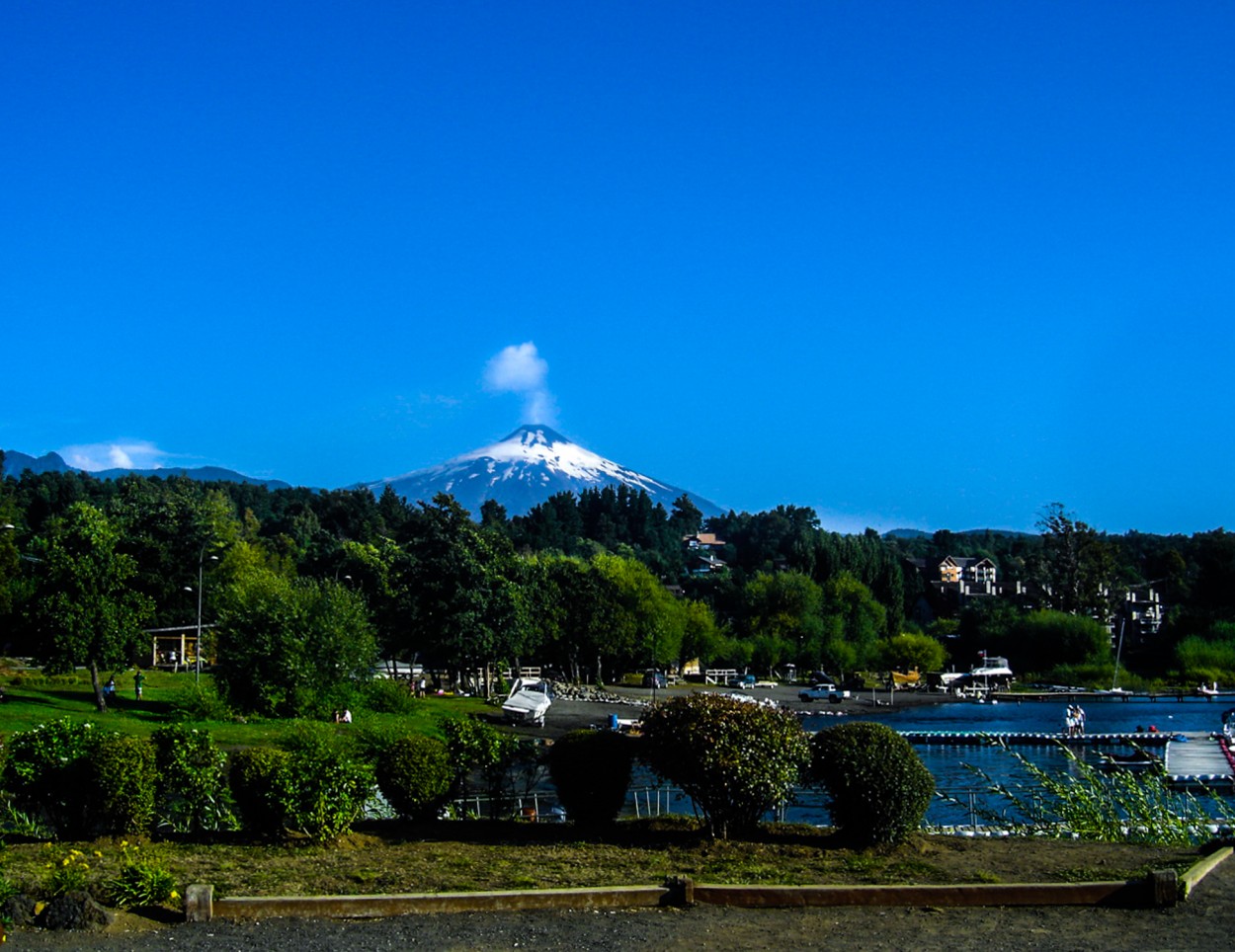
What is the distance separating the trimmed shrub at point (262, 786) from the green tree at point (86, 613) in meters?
33.9

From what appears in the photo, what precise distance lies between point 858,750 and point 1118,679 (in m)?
102

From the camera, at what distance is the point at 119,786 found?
15820 mm

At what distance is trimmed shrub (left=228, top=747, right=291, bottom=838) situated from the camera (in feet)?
51.6

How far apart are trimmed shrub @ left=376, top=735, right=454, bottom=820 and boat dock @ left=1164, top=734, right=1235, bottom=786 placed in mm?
37923

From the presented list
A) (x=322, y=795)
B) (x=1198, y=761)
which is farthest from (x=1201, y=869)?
(x=1198, y=761)

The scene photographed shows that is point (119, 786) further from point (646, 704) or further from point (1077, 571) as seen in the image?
point (1077, 571)

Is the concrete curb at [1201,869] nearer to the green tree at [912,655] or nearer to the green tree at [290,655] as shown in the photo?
the green tree at [290,655]

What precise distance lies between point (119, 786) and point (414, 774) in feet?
12.7

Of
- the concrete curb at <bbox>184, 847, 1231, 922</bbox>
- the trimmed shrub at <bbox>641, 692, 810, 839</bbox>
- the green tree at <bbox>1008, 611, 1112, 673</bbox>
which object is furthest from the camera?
the green tree at <bbox>1008, 611, 1112, 673</bbox>

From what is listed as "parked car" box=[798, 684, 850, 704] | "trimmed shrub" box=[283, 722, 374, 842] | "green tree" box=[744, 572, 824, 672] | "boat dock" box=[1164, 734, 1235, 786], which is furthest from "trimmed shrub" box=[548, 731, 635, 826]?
"green tree" box=[744, 572, 824, 672]

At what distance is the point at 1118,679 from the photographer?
10788 centimetres

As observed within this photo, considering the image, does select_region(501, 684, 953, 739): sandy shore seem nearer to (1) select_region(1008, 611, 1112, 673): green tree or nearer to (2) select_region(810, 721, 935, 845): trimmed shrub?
(1) select_region(1008, 611, 1112, 673): green tree

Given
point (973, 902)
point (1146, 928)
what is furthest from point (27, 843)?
point (1146, 928)

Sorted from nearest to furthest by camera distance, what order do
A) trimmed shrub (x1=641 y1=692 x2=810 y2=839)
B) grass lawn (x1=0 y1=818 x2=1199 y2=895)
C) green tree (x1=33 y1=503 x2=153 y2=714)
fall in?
1. grass lawn (x1=0 y1=818 x2=1199 y2=895)
2. trimmed shrub (x1=641 y1=692 x2=810 y2=839)
3. green tree (x1=33 y1=503 x2=153 y2=714)
